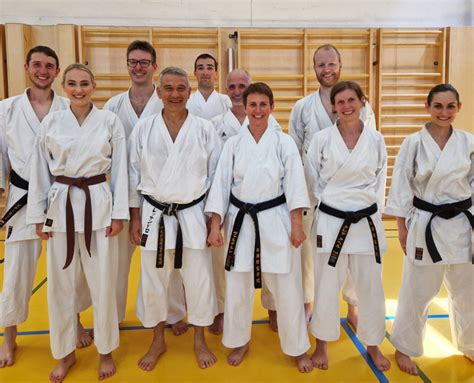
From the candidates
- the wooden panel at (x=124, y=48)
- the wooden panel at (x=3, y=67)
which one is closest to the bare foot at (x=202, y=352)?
the wooden panel at (x=124, y=48)

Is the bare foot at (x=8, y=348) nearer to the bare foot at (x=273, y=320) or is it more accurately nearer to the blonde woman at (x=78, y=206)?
the blonde woman at (x=78, y=206)

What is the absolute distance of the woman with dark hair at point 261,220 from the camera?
2688 millimetres

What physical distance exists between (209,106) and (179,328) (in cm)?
188

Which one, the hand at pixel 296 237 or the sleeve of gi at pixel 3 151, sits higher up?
the sleeve of gi at pixel 3 151

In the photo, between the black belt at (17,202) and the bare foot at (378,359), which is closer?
the bare foot at (378,359)

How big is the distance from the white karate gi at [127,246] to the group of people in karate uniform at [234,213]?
38 cm

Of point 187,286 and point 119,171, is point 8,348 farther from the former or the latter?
point 119,171

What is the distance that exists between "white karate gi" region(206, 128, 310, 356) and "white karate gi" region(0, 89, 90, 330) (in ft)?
4.07

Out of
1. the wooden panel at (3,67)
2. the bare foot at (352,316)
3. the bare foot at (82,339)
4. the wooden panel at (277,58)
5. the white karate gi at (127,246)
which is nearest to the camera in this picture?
the bare foot at (82,339)

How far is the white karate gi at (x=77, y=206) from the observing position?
8.58 feet

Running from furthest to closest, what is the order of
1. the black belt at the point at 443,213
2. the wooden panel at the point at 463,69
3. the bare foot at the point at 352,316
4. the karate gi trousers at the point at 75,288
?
the wooden panel at the point at 463,69 → the bare foot at the point at 352,316 → the karate gi trousers at the point at 75,288 → the black belt at the point at 443,213

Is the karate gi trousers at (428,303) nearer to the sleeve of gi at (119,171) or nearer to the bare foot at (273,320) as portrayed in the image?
the bare foot at (273,320)

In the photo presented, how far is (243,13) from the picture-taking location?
274 inches

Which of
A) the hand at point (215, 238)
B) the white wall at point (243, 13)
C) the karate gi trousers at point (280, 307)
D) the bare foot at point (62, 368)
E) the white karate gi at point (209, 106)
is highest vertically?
the white wall at point (243, 13)
